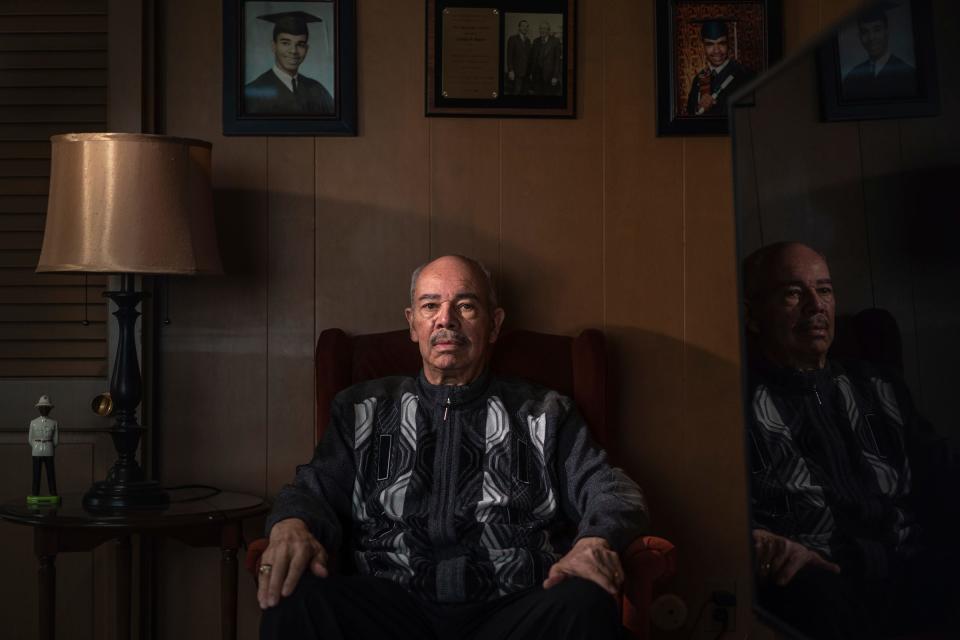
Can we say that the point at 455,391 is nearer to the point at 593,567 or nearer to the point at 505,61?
the point at 593,567

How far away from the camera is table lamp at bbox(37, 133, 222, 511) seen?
92.4 inches

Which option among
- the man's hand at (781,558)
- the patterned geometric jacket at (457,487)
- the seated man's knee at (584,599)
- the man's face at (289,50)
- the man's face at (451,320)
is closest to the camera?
the man's hand at (781,558)

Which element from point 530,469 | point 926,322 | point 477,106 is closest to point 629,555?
point 530,469

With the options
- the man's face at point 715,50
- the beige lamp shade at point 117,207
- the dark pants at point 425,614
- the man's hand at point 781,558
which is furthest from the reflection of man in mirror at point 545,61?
the man's hand at point 781,558

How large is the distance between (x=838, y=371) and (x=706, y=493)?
157 cm

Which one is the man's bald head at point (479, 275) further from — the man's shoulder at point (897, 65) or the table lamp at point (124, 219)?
the man's shoulder at point (897, 65)

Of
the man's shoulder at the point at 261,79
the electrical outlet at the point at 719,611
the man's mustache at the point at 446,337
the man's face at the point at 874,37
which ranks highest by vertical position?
the man's shoulder at the point at 261,79

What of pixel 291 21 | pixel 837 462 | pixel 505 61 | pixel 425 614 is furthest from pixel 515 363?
pixel 837 462

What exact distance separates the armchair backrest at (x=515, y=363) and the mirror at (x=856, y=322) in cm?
83

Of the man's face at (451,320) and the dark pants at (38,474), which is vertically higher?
the man's face at (451,320)

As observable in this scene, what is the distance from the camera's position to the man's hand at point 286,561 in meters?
1.99

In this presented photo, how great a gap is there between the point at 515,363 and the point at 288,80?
0.96m

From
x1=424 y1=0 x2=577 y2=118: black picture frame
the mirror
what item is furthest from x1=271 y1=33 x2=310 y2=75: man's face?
the mirror

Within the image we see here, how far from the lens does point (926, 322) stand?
1.07 metres
